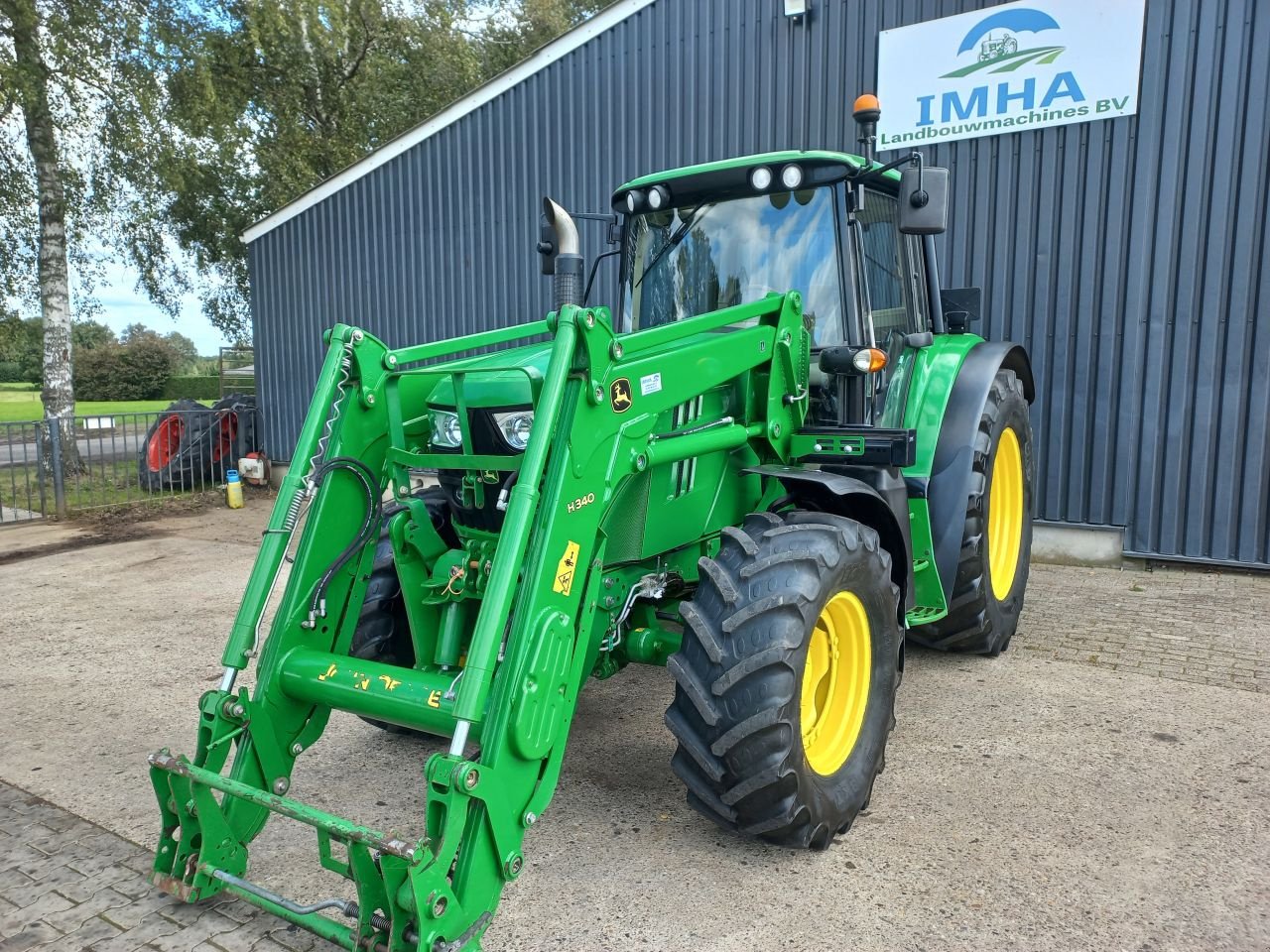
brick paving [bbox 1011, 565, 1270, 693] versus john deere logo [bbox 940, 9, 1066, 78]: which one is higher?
john deere logo [bbox 940, 9, 1066, 78]

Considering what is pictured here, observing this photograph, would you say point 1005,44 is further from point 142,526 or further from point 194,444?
point 194,444

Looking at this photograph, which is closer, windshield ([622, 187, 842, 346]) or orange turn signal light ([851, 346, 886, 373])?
orange turn signal light ([851, 346, 886, 373])

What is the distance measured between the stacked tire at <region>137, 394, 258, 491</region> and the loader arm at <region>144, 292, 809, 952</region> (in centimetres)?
905

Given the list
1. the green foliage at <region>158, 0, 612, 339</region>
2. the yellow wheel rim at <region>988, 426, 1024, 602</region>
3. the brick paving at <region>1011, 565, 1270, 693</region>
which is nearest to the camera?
the brick paving at <region>1011, 565, 1270, 693</region>

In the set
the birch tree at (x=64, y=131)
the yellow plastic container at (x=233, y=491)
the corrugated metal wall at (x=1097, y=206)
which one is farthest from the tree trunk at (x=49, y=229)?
the corrugated metal wall at (x=1097, y=206)

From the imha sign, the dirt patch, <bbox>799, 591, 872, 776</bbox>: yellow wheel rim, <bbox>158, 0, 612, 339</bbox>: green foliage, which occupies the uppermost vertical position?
<bbox>158, 0, 612, 339</bbox>: green foliage

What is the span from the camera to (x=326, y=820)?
232 centimetres

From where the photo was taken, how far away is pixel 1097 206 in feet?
22.0

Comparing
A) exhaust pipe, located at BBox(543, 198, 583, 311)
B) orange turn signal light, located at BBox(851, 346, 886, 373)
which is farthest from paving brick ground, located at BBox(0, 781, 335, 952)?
orange turn signal light, located at BBox(851, 346, 886, 373)

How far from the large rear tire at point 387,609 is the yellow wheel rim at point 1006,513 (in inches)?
127

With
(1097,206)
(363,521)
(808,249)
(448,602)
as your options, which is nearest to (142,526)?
(363,521)

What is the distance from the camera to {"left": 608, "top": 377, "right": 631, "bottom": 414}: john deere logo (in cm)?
287

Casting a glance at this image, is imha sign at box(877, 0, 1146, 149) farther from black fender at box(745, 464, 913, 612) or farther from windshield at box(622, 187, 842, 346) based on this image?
black fender at box(745, 464, 913, 612)

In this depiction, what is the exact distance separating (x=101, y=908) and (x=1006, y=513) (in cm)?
482
